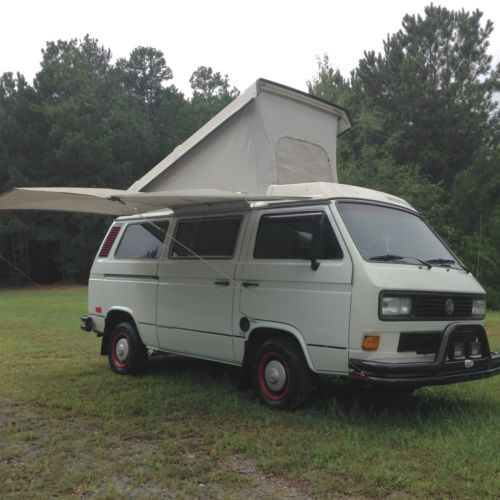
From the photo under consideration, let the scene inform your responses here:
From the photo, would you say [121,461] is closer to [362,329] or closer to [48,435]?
[48,435]

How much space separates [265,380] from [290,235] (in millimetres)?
1552

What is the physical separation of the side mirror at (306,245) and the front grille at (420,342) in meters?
1.06

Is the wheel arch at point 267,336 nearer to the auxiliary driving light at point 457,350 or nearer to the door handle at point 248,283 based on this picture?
the door handle at point 248,283

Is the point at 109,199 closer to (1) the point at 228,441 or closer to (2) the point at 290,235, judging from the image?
(2) the point at 290,235

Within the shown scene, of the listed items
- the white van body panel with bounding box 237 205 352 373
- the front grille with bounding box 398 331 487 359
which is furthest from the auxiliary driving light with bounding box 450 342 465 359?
the white van body panel with bounding box 237 205 352 373

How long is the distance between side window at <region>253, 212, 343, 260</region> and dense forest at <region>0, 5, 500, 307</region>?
19966mm

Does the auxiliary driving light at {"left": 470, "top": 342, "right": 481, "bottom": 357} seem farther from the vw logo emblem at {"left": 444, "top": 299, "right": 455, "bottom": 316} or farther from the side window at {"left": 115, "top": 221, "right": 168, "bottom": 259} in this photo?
the side window at {"left": 115, "top": 221, "right": 168, "bottom": 259}

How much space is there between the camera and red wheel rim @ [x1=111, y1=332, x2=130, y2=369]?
7969 millimetres

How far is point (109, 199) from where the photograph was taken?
620cm

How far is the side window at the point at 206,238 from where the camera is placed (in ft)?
22.0

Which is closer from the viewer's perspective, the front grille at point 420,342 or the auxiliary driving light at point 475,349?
the front grille at point 420,342

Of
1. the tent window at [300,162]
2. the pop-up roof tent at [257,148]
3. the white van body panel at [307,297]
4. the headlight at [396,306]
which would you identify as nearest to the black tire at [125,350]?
the pop-up roof tent at [257,148]

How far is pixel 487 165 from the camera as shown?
2277cm

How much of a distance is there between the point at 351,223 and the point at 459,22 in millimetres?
33212
